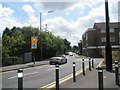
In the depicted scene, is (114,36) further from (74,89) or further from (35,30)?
(74,89)

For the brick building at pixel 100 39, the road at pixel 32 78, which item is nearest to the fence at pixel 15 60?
the road at pixel 32 78

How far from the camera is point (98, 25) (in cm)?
5250

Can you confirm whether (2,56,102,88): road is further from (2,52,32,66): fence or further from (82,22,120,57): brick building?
(82,22,120,57): brick building

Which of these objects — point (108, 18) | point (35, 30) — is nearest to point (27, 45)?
point (35, 30)

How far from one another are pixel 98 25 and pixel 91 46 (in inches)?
317

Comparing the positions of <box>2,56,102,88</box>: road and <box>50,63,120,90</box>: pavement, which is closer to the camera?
<box>50,63,120,90</box>: pavement

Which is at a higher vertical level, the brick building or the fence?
the brick building

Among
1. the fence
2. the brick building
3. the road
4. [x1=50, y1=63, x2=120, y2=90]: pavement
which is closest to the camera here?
[x1=50, y1=63, x2=120, y2=90]: pavement

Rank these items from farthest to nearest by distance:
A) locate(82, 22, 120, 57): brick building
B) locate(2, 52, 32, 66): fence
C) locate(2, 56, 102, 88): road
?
1. locate(82, 22, 120, 57): brick building
2. locate(2, 52, 32, 66): fence
3. locate(2, 56, 102, 88): road

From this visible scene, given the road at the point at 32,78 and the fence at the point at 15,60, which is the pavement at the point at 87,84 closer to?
the road at the point at 32,78

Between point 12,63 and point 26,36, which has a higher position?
point 26,36

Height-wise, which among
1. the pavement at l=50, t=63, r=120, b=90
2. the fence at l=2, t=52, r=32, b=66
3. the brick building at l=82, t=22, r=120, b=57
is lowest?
the fence at l=2, t=52, r=32, b=66

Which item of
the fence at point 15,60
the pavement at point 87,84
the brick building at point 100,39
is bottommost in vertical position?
the fence at point 15,60

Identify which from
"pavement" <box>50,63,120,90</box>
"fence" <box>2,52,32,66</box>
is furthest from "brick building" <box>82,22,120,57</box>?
"pavement" <box>50,63,120,90</box>
